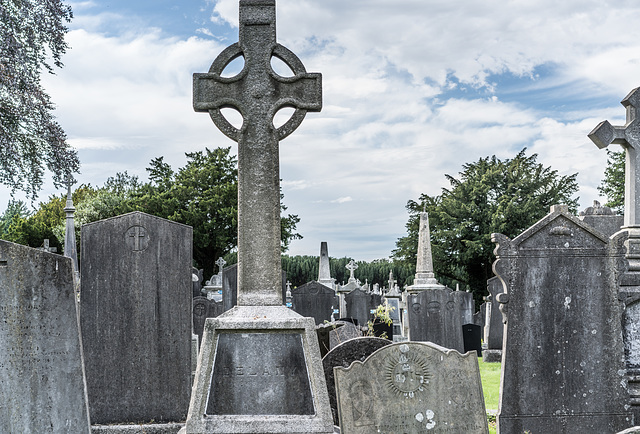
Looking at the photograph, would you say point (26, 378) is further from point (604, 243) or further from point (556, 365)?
point (604, 243)

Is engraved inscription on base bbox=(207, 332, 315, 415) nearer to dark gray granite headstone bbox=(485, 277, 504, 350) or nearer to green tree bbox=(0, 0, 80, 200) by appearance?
dark gray granite headstone bbox=(485, 277, 504, 350)

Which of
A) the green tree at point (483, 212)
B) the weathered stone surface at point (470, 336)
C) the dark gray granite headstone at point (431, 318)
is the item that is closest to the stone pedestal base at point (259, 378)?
the dark gray granite headstone at point (431, 318)

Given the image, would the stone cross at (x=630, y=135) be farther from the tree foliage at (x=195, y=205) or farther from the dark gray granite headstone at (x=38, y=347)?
the tree foliage at (x=195, y=205)

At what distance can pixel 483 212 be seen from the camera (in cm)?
3453

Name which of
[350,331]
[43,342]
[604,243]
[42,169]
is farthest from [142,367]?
[42,169]

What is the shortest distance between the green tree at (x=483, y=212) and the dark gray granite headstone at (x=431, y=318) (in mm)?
20563

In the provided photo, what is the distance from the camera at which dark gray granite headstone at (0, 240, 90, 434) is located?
3174mm

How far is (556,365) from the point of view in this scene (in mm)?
5848

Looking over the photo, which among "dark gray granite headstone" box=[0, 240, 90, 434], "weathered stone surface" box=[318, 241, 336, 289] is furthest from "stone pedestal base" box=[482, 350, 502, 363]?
"dark gray granite headstone" box=[0, 240, 90, 434]

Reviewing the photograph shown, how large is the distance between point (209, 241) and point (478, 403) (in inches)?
1186

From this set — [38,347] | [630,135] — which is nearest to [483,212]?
[630,135]

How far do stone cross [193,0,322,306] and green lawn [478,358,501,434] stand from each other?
3939mm

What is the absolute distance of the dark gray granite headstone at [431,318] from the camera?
12.5 m

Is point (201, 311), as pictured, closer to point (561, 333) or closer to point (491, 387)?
point (491, 387)
